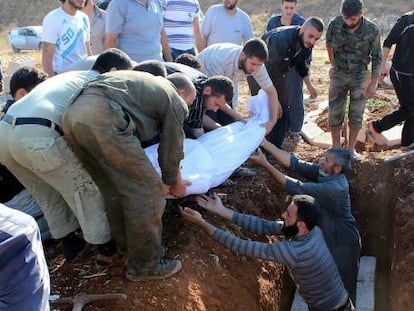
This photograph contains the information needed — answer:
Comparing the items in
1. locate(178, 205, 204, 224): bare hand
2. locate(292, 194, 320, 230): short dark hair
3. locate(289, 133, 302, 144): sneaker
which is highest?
locate(292, 194, 320, 230): short dark hair

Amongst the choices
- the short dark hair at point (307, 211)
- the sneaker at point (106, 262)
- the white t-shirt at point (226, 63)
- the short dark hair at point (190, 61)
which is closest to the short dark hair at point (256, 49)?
the white t-shirt at point (226, 63)

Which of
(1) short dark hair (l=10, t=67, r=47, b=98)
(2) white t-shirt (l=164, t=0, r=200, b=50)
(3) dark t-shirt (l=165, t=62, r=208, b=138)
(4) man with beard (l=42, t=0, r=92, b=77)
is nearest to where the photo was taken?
(1) short dark hair (l=10, t=67, r=47, b=98)

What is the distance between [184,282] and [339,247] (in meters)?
2.05

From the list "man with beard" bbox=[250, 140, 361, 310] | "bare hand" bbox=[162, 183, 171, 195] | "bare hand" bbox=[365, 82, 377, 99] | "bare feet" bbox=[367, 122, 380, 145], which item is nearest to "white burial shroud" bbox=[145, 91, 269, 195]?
→ "bare hand" bbox=[162, 183, 171, 195]

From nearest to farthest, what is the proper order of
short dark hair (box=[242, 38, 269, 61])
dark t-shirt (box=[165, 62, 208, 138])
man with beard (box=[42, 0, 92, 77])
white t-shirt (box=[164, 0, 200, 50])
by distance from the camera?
dark t-shirt (box=[165, 62, 208, 138]) → short dark hair (box=[242, 38, 269, 61]) → man with beard (box=[42, 0, 92, 77]) → white t-shirt (box=[164, 0, 200, 50])

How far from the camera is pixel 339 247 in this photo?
17.0 ft

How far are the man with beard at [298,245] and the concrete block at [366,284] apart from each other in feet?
3.68

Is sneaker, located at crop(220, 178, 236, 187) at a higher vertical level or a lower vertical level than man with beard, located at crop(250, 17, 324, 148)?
lower

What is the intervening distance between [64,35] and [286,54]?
2.37m

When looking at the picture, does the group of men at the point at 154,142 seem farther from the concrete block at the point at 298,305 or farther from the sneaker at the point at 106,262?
the concrete block at the point at 298,305

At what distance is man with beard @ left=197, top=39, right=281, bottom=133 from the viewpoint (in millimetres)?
4785

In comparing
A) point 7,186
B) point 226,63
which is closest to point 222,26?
point 226,63

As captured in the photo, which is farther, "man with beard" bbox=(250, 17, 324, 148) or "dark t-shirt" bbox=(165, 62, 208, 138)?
"man with beard" bbox=(250, 17, 324, 148)

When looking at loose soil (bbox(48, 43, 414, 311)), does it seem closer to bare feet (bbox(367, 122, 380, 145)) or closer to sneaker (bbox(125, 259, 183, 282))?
sneaker (bbox(125, 259, 183, 282))
